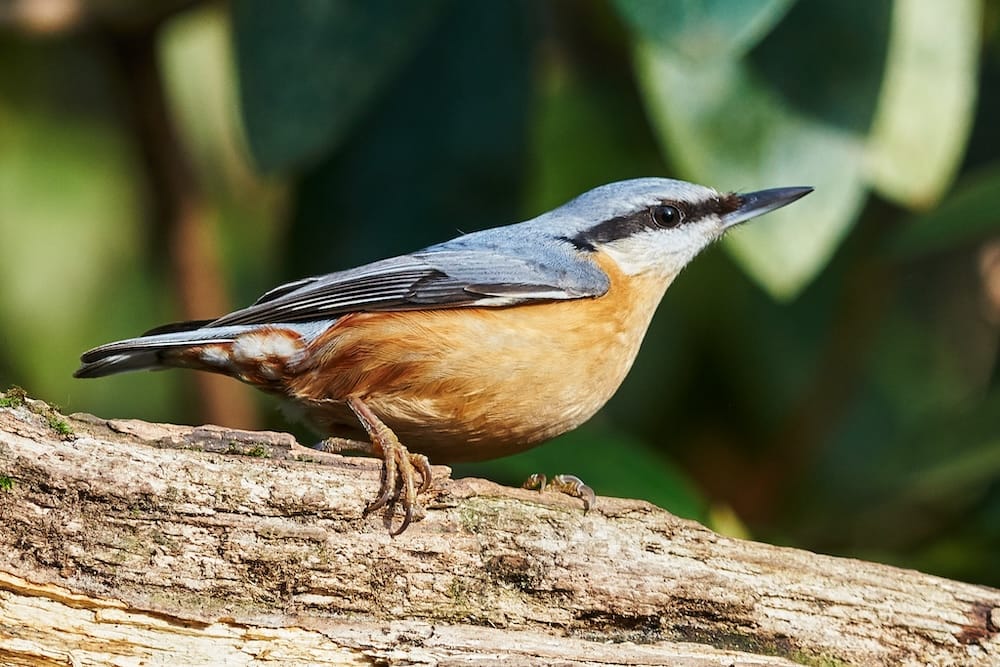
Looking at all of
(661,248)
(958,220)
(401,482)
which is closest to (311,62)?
(661,248)

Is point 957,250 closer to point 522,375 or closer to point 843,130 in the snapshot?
point 843,130

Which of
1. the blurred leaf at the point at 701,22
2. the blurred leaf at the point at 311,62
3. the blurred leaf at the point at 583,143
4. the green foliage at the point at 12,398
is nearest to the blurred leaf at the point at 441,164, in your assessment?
the blurred leaf at the point at 583,143

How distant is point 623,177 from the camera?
4.64 m

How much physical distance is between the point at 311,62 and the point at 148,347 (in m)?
1.31

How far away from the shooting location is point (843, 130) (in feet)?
12.0

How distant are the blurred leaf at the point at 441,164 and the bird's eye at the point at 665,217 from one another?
2.74ft

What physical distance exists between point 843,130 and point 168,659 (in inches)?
97.1

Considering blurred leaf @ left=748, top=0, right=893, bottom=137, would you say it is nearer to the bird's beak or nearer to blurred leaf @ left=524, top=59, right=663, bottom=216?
the bird's beak

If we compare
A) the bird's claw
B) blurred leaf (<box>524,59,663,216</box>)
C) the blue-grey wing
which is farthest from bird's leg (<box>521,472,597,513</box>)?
blurred leaf (<box>524,59,663,216</box>)

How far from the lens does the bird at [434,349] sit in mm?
3039

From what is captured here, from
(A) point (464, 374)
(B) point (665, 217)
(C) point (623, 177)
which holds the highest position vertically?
(C) point (623, 177)

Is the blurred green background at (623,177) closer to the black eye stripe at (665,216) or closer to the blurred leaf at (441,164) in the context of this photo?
the blurred leaf at (441,164)

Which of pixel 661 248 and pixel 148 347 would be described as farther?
pixel 661 248

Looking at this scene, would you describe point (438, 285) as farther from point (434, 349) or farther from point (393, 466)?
point (393, 466)
